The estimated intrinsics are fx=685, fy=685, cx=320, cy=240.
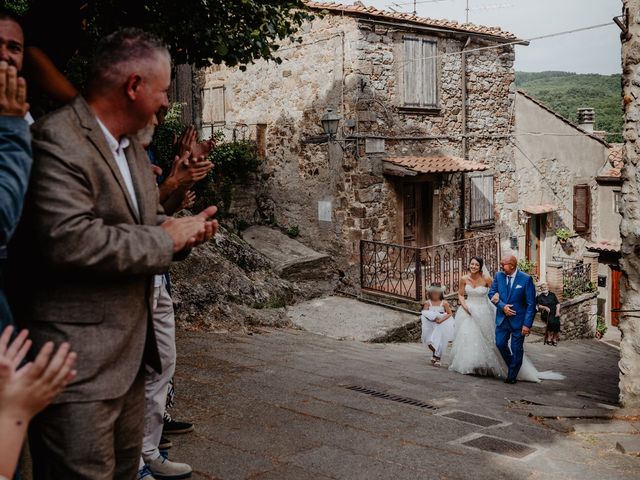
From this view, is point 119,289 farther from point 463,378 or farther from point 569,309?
point 569,309

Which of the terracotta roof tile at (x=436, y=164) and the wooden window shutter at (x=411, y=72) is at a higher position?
the wooden window shutter at (x=411, y=72)

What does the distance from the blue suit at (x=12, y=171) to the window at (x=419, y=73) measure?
13613 millimetres

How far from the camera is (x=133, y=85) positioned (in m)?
2.05

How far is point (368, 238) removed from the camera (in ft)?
47.2

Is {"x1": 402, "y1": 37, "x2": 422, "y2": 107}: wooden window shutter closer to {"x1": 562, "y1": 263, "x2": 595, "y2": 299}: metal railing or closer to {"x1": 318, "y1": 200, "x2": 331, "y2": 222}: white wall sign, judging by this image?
{"x1": 318, "y1": 200, "x2": 331, "y2": 222}: white wall sign

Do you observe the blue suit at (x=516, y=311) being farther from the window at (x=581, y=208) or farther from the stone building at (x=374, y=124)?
the window at (x=581, y=208)

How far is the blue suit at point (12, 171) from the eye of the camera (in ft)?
5.73

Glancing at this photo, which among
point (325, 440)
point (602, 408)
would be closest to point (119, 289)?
point (325, 440)

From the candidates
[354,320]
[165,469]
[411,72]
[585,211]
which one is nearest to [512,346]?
[354,320]

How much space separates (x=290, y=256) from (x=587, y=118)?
14.4 m

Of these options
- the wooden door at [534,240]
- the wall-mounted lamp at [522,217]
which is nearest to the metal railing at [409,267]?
the wall-mounted lamp at [522,217]

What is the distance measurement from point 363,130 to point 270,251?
3181 mm

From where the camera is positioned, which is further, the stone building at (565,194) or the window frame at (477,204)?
the stone building at (565,194)

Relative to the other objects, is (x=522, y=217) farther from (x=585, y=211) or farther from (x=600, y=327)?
(x=600, y=327)
